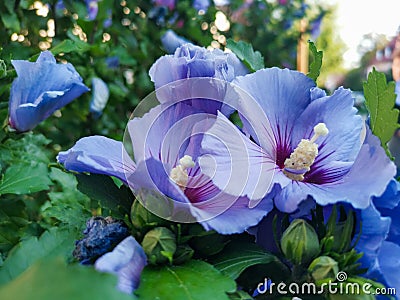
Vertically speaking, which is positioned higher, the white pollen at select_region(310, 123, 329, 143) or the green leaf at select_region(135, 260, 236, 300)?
the white pollen at select_region(310, 123, 329, 143)

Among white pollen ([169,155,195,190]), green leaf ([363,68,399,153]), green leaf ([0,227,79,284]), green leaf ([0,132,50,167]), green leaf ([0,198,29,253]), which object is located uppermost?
green leaf ([363,68,399,153])

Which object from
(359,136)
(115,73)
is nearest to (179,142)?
(359,136)

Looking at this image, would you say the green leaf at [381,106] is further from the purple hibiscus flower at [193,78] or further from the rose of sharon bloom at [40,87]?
the rose of sharon bloom at [40,87]

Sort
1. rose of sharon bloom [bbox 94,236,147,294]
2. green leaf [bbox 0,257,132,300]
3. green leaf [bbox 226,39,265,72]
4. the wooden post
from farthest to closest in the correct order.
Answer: the wooden post < green leaf [bbox 226,39,265,72] < rose of sharon bloom [bbox 94,236,147,294] < green leaf [bbox 0,257,132,300]

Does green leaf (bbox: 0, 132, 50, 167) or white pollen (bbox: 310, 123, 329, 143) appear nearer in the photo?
white pollen (bbox: 310, 123, 329, 143)

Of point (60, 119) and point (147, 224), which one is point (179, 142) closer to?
point (147, 224)

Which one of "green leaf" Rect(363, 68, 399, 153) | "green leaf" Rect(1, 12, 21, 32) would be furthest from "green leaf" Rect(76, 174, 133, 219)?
"green leaf" Rect(1, 12, 21, 32)

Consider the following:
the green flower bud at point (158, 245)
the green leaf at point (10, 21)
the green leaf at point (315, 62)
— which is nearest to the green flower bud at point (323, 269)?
the green flower bud at point (158, 245)

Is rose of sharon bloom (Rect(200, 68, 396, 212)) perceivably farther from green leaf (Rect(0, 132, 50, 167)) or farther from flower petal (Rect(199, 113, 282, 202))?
green leaf (Rect(0, 132, 50, 167))
